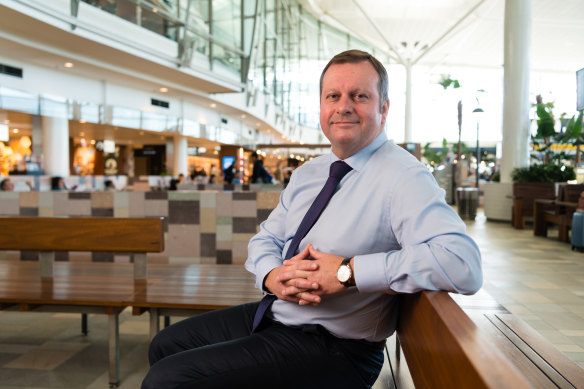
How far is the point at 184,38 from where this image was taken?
1187cm

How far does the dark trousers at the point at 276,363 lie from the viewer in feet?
4.45

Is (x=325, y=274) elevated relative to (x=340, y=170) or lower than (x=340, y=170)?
lower

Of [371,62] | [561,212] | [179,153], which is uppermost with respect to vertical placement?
[179,153]

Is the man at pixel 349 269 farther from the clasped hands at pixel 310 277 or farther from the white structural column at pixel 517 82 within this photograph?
the white structural column at pixel 517 82

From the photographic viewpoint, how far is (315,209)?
1.56 meters

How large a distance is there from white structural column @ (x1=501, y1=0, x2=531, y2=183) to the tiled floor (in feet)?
17.5

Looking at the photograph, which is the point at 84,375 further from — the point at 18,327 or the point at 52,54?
the point at 52,54

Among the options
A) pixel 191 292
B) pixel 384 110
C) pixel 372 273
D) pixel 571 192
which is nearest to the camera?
pixel 372 273

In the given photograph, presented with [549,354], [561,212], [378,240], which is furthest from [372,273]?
[561,212]

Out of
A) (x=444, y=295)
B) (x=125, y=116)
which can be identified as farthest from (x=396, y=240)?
(x=125, y=116)

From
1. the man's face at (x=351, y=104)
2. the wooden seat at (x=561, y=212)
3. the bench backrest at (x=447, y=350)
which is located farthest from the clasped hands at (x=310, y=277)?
the wooden seat at (x=561, y=212)

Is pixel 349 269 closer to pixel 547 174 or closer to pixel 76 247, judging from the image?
pixel 76 247

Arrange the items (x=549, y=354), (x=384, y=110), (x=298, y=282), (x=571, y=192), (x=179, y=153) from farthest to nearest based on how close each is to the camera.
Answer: (x=179, y=153) < (x=571, y=192) < (x=384, y=110) < (x=298, y=282) < (x=549, y=354)

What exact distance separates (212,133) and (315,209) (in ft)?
61.5
